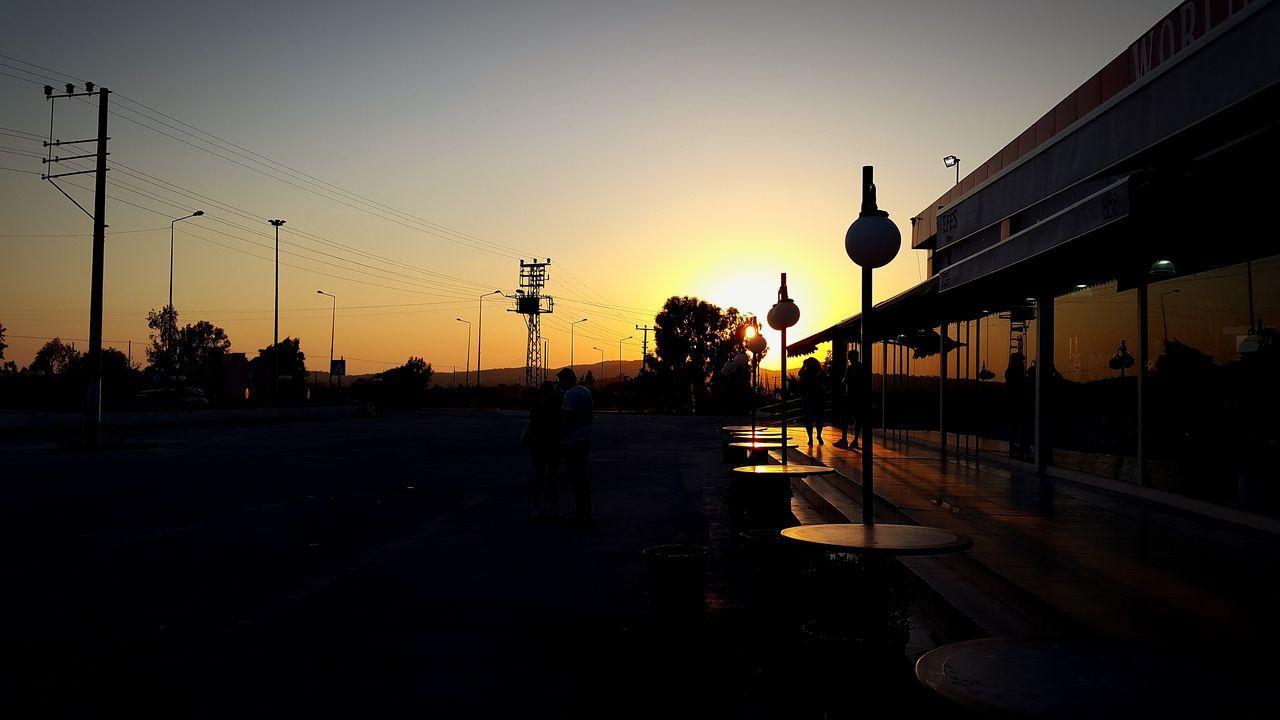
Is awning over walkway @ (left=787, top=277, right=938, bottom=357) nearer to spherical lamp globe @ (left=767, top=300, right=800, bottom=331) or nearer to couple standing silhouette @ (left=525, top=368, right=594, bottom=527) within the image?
spherical lamp globe @ (left=767, top=300, right=800, bottom=331)

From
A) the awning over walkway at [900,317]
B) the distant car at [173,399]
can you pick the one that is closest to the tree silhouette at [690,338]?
the distant car at [173,399]

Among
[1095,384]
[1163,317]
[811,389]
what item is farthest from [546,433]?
[811,389]

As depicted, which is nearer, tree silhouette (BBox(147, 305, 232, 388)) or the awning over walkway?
the awning over walkway

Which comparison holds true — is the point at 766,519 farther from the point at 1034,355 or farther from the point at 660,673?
the point at 1034,355

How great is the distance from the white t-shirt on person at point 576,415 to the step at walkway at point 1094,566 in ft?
10.3

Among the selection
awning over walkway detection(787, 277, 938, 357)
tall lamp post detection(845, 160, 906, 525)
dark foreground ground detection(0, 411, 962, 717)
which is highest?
awning over walkway detection(787, 277, 938, 357)

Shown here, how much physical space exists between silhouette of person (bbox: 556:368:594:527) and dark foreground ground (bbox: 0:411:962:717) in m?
0.48

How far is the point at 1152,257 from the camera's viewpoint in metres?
9.38

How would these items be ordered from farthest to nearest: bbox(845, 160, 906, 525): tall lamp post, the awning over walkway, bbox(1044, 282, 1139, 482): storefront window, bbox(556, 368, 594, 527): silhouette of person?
the awning over walkway, bbox(556, 368, 594, 527): silhouette of person, bbox(1044, 282, 1139, 482): storefront window, bbox(845, 160, 906, 525): tall lamp post

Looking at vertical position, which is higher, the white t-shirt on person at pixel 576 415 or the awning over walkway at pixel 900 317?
the awning over walkway at pixel 900 317

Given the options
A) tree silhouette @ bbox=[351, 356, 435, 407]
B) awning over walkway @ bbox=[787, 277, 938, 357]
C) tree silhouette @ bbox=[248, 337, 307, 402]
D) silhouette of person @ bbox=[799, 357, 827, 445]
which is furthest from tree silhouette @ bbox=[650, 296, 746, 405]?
silhouette of person @ bbox=[799, 357, 827, 445]

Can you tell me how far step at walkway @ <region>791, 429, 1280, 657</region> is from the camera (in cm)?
470

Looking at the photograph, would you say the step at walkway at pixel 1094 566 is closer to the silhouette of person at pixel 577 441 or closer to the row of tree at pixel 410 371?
the silhouette of person at pixel 577 441

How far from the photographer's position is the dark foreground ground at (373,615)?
4.64 m
